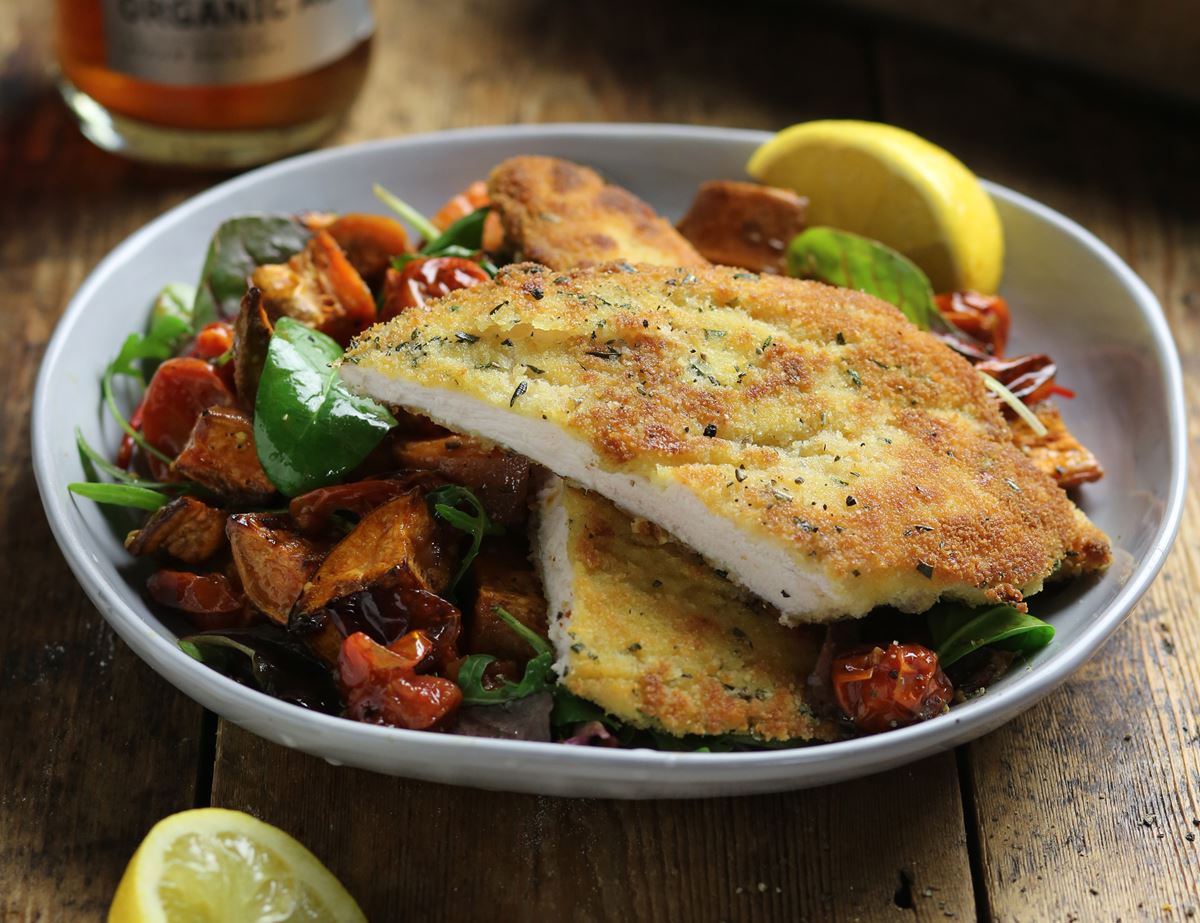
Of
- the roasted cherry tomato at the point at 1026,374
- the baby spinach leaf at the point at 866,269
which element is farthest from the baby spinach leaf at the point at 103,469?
the roasted cherry tomato at the point at 1026,374

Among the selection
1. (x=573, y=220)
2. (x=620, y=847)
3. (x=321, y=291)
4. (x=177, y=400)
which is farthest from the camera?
(x=573, y=220)

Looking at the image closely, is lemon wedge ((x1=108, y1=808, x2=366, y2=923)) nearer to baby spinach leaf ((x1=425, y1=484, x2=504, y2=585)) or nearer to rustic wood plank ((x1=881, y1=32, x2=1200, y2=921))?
baby spinach leaf ((x1=425, y1=484, x2=504, y2=585))

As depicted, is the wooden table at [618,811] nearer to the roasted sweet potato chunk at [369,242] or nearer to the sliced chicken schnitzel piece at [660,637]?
the sliced chicken schnitzel piece at [660,637]

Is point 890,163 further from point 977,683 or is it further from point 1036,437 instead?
point 977,683

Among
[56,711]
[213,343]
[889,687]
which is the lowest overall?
[56,711]

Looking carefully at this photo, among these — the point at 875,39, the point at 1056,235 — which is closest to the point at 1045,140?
the point at 875,39

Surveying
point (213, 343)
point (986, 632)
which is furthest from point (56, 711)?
point (986, 632)

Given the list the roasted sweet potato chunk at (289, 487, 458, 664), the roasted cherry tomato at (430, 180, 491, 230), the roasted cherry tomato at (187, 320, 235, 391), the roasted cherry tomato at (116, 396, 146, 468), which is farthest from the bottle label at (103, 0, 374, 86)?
the roasted sweet potato chunk at (289, 487, 458, 664)

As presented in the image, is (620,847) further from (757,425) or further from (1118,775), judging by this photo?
(1118,775)
